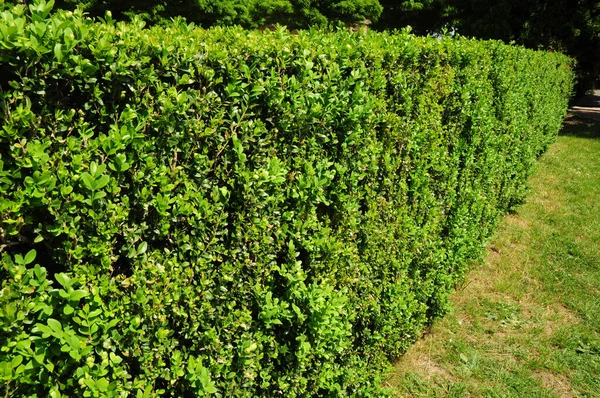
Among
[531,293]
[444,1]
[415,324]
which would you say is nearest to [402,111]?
[415,324]

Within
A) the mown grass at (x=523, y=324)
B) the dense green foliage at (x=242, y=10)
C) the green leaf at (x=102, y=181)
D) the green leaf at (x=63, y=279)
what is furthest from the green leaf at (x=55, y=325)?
the dense green foliage at (x=242, y=10)

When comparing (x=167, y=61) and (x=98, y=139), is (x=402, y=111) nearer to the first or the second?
(x=167, y=61)

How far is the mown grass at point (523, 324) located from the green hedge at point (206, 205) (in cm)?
48

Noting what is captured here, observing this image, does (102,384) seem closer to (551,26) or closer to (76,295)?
(76,295)

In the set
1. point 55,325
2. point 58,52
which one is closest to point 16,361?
point 55,325

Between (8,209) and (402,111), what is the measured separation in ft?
9.27

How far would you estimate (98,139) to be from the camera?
181cm

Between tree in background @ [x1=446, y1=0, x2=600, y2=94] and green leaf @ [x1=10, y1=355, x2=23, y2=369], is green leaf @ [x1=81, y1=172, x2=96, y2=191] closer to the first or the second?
green leaf @ [x1=10, y1=355, x2=23, y2=369]

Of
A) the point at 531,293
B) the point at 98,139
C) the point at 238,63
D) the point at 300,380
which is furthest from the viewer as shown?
the point at 531,293

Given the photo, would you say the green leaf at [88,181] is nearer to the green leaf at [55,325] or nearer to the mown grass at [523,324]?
the green leaf at [55,325]

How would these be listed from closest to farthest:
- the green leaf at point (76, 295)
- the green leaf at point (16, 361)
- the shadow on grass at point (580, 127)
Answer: the green leaf at point (16, 361) < the green leaf at point (76, 295) < the shadow on grass at point (580, 127)

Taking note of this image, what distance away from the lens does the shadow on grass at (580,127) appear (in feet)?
53.9

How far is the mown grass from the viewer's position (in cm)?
388

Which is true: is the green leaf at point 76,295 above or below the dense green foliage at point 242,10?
below
